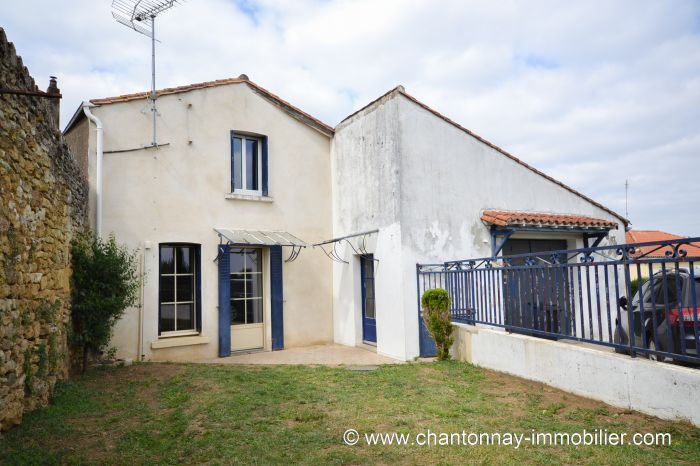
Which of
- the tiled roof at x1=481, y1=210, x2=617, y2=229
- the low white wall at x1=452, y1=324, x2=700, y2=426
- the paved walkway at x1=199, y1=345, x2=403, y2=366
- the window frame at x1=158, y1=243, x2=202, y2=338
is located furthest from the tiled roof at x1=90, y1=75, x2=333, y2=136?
the low white wall at x1=452, y1=324, x2=700, y2=426

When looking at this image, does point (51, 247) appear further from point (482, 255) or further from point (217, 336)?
point (482, 255)

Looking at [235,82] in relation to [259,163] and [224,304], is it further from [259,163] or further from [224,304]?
[224,304]

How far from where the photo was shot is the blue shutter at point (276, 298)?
10477 millimetres

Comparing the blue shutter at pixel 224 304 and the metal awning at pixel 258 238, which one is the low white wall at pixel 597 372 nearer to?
the metal awning at pixel 258 238

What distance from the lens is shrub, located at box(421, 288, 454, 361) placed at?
27.0ft

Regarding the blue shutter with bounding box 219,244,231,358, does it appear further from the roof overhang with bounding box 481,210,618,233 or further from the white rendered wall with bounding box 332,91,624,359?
the roof overhang with bounding box 481,210,618,233

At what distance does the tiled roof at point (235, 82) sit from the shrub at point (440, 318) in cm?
533

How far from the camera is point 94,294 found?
732cm

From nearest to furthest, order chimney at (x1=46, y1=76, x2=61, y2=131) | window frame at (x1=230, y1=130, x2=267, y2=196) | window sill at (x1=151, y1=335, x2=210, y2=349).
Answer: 1. chimney at (x1=46, y1=76, x2=61, y2=131)
2. window sill at (x1=151, y1=335, x2=210, y2=349)
3. window frame at (x1=230, y1=130, x2=267, y2=196)

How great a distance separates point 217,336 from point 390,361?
363 centimetres

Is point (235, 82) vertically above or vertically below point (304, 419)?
above

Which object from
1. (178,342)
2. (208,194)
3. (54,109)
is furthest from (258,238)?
(54,109)

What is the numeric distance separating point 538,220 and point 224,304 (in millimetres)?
6897

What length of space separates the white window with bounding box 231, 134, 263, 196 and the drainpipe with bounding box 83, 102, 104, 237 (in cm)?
263
